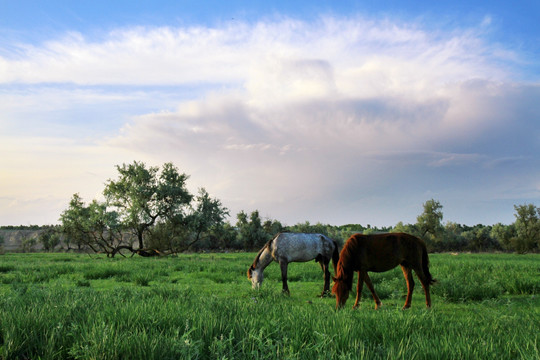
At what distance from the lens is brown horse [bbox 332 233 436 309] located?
8.79m

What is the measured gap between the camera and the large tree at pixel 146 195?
4259cm

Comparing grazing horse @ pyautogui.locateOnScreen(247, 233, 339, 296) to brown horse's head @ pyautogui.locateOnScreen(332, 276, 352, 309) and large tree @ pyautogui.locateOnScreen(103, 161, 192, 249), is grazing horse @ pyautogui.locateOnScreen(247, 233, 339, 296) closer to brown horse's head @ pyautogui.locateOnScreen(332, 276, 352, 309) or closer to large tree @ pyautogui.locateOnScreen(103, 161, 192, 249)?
brown horse's head @ pyautogui.locateOnScreen(332, 276, 352, 309)

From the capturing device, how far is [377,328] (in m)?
4.82

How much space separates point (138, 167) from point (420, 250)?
40658mm

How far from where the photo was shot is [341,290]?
26.7ft

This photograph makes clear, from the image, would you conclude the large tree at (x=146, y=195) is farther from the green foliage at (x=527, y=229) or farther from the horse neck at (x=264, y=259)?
the green foliage at (x=527, y=229)

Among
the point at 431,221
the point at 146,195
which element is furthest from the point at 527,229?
the point at 146,195

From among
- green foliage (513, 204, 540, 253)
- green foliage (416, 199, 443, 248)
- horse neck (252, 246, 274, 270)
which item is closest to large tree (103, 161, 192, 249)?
horse neck (252, 246, 274, 270)

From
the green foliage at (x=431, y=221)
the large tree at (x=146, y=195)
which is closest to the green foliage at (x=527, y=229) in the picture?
the green foliage at (x=431, y=221)

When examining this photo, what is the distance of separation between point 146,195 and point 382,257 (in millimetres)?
38729

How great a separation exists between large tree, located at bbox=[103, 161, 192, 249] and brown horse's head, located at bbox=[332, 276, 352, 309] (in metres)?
37.1

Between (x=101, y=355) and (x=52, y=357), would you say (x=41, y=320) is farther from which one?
(x=101, y=355)

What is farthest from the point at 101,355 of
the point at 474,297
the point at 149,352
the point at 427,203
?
the point at 427,203

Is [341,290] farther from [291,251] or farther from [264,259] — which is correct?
[264,259]
